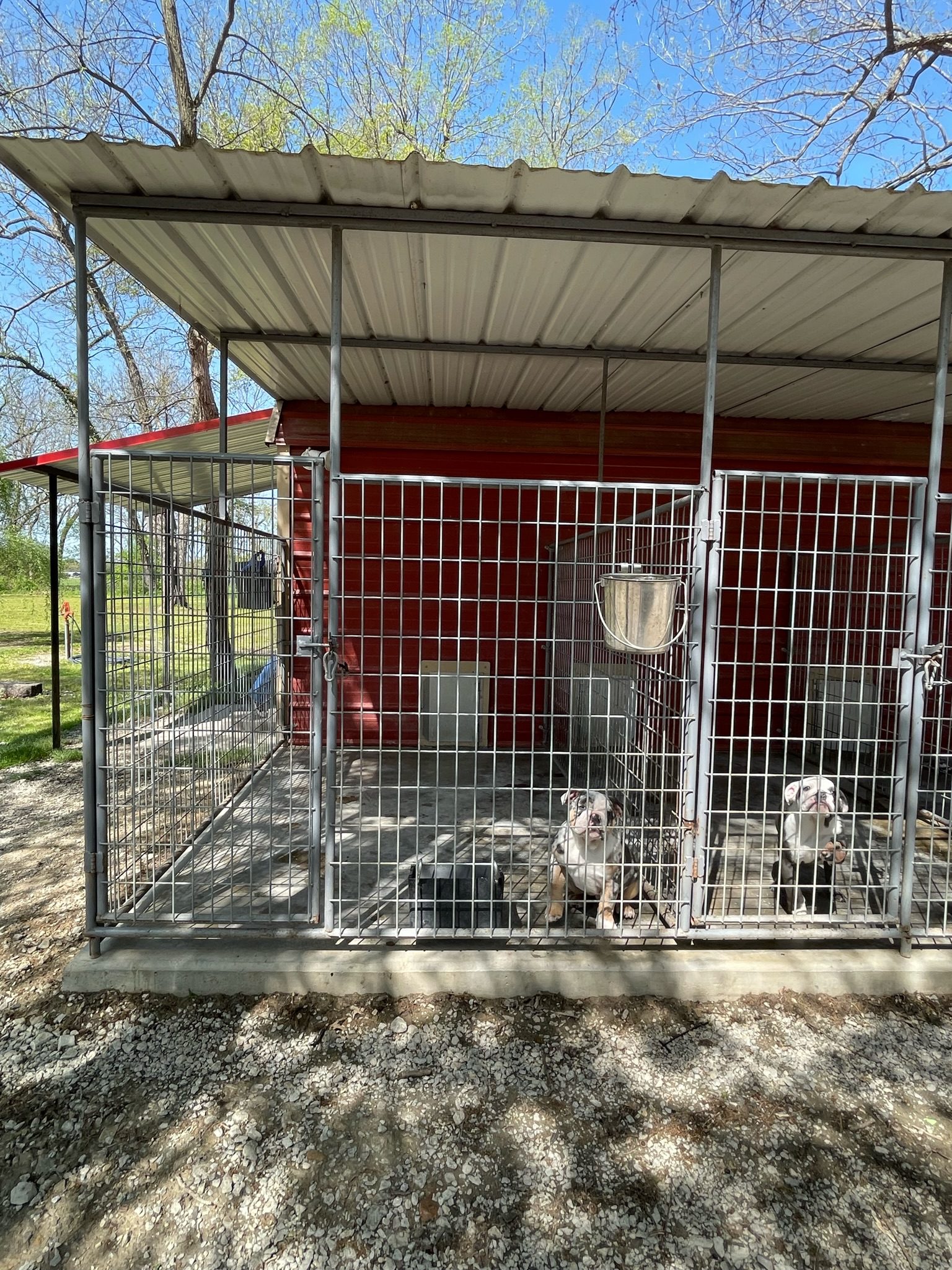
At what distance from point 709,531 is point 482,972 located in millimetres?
2024

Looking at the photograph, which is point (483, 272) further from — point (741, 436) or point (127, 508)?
point (741, 436)

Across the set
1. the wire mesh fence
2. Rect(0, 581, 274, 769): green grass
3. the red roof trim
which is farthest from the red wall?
Rect(0, 581, 274, 769): green grass

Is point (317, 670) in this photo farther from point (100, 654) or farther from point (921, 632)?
point (921, 632)

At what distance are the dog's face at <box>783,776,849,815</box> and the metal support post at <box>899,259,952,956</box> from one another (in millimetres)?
291

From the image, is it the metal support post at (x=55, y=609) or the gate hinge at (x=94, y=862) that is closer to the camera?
the gate hinge at (x=94, y=862)

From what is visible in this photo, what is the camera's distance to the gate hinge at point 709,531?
2881 mm

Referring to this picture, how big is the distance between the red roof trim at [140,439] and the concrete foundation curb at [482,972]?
12.3 ft

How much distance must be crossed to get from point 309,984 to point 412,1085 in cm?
65

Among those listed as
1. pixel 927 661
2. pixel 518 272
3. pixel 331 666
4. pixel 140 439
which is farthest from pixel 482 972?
pixel 140 439

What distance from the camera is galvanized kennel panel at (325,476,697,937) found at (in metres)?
3.01

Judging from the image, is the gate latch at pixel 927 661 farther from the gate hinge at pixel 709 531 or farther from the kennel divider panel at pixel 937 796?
the gate hinge at pixel 709 531

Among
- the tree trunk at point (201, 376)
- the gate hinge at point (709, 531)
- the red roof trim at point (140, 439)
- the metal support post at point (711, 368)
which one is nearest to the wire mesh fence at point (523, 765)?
the gate hinge at point (709, 531)

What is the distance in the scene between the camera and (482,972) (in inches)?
112

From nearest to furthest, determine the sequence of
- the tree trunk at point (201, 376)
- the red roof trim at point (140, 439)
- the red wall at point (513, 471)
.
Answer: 1. the red roof trim at point (140, 439)
2. the red wall at point (513, 471)
3. the tree trunk at point (201, 376)
